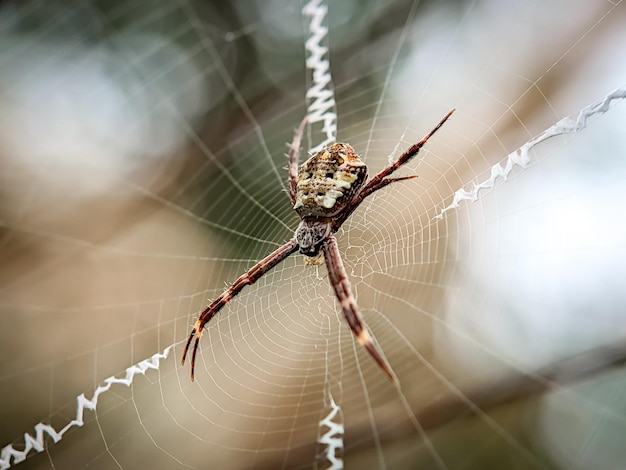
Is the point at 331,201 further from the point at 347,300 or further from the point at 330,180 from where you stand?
the point at 347,300

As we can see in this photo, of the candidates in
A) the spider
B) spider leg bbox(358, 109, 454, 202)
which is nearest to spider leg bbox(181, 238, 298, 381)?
the spider

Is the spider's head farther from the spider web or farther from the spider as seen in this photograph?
the spider web

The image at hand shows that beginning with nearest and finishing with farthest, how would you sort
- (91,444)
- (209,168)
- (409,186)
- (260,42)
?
1. (91,444)
2. (409,186)
3. (209,168)
4. (260,42)

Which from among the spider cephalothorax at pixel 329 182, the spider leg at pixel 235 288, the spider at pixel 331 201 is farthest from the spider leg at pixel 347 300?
the spider leg at pixel 235 288

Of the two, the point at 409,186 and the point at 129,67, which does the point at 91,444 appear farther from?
the point at 129,67

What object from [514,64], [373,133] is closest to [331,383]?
[373,133]

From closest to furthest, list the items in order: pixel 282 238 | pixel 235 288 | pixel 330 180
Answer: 1. pixel 330 180
2. pixel 235 288
3. pixel 282 238

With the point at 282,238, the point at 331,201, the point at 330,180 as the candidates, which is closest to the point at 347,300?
the point at 331,201
